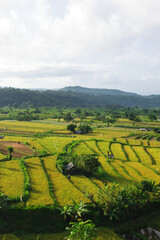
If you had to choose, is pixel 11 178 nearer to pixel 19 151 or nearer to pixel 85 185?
pixel 85 185

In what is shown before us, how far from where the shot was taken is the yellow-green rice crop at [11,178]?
31.8 metres

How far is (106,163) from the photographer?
50.7 m

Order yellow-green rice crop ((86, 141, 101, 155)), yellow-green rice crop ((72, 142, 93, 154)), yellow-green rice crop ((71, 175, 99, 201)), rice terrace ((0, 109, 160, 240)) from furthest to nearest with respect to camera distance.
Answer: yellow-green rice crop ((86, 141, 101, 155))
yellow-green rice crop ((72, 142, 93, 154))
yellow-green rice crop ((71, 175, 99, 201))
rice terrace ((0, 109, 160, 240))

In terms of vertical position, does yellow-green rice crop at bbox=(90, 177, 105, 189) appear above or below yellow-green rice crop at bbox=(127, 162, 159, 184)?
below

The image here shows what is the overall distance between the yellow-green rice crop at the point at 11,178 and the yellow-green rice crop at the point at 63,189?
6641mm

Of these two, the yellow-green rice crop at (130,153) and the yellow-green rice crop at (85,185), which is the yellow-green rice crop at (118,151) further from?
the yellow-green rice crop at (85,185)

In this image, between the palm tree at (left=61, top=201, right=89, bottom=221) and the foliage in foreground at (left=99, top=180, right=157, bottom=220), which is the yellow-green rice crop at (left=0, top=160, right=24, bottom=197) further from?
the foliage in foreground at (left=99, top=180, right=157, bottom=220)

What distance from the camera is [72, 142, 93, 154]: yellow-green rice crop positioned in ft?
200

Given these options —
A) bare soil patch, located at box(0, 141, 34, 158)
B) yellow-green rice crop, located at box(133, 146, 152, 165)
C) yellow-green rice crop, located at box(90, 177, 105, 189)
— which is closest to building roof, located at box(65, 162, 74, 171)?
yellow-green rice crop, located at box(90, 177, 105, 189)

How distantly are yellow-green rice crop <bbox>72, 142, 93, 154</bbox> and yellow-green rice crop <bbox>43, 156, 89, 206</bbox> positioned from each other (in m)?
17.9

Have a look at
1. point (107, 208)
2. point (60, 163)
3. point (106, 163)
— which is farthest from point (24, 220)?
point (106, 163)

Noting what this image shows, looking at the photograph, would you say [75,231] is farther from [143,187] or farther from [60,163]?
[60,163]

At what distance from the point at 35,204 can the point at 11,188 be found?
7.23 meters

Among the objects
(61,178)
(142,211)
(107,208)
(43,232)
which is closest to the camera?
(43,232)
